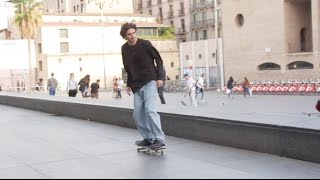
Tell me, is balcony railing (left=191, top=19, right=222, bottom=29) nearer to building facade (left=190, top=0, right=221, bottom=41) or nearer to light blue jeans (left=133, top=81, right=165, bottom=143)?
building facade (left=190, top=0, right=221, bottom=41)

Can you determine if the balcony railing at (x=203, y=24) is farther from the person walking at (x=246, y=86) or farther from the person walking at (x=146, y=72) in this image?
the person walking at (x=146, y=72)

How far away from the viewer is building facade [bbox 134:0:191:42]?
85438mm

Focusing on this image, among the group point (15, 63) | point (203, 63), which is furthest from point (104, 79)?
point (15, 63)

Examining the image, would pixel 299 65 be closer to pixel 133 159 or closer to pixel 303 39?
pixel 303 39

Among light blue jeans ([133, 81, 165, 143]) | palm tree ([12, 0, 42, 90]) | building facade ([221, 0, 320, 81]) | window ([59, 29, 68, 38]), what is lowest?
light blue jeans ([133, 81, 165, 143])

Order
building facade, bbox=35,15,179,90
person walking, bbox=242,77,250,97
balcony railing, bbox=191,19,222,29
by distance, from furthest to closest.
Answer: balcony railing, bbox=191,19,222,29, building facade, bbox=35,15,179,90, person walking, bbox=242,77,250,97

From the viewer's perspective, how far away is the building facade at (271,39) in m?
44.3

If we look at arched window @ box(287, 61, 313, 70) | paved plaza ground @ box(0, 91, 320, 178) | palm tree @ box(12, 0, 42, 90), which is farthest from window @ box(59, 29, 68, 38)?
paved plaza ground @ box(0, 91, 320, 178)

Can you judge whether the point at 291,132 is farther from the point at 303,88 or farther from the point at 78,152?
the point at 303,88

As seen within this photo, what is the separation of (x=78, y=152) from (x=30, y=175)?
5.12 feet

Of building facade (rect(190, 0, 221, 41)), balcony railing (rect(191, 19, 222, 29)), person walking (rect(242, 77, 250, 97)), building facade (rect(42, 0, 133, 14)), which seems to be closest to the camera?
person walking (rect(242, 77, 250, 97))

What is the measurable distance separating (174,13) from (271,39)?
42.2 metres

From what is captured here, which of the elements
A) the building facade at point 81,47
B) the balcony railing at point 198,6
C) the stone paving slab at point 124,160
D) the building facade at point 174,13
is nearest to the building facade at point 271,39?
the building facade at point 81,47

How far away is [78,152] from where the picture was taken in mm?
7160
